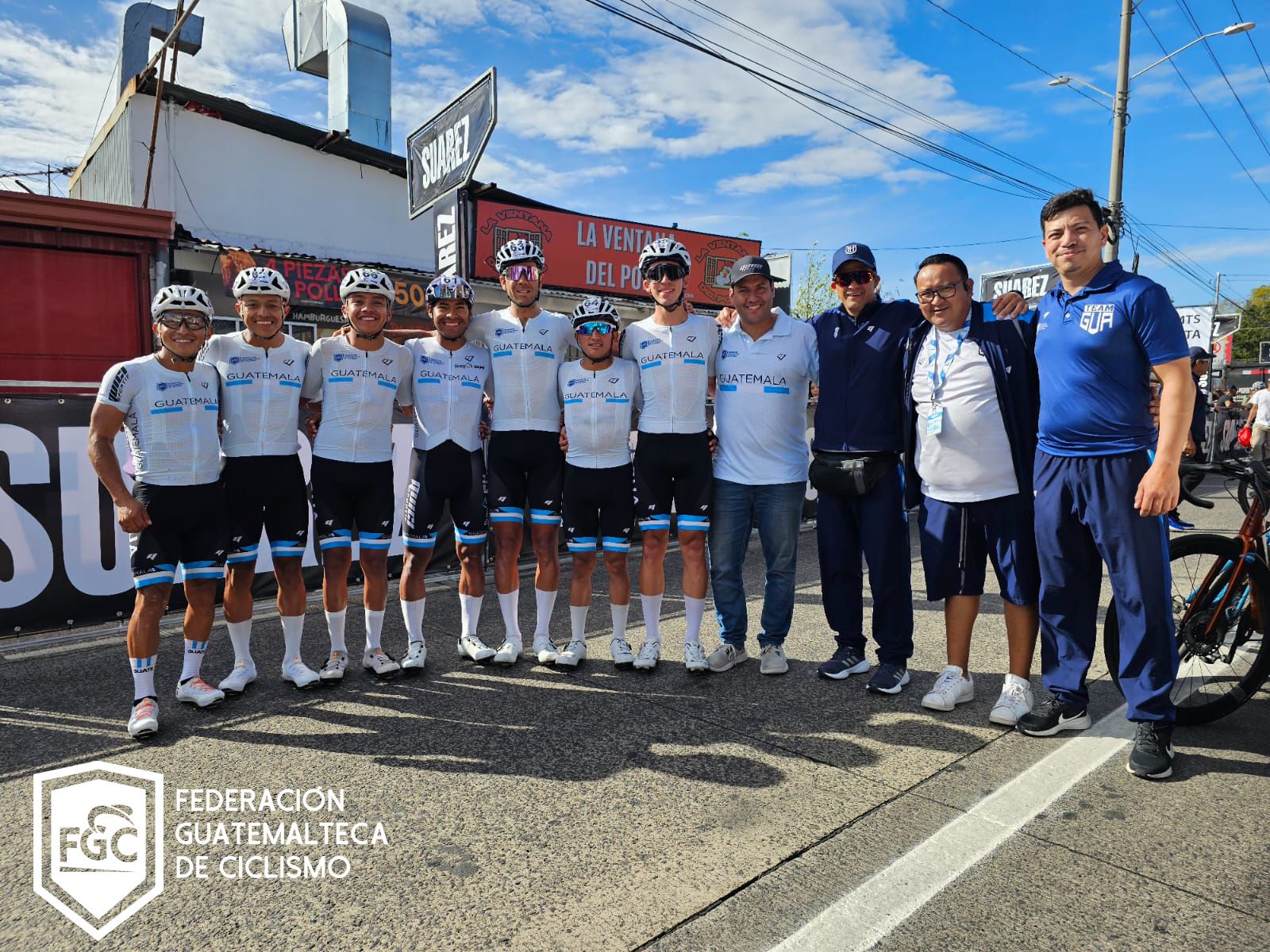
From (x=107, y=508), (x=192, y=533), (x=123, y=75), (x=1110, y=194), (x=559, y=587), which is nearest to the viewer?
(x=192, y=533)

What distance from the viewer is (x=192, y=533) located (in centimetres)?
427

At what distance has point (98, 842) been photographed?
114 inches

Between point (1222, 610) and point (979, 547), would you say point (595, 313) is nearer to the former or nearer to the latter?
point (979, 547)

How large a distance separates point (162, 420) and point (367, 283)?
1.34 meters

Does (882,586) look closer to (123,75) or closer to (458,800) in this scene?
(458,800)

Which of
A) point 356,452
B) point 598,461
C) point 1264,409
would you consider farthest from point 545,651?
point 1264,409

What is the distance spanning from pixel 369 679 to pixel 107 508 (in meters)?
2.45

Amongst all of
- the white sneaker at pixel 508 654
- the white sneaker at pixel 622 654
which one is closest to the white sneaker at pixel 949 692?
the white sneaker at pixel 622 654

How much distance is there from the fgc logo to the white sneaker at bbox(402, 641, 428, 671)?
148cm

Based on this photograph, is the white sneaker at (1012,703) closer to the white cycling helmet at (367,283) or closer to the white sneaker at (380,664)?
the white sneaker at (380,664)

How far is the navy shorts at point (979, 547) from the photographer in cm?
396

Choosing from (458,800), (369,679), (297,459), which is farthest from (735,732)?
(297,459)

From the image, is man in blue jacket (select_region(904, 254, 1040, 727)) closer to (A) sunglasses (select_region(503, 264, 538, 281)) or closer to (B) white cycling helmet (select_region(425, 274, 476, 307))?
(A) sunglasses (select_region(503, 264, 538, 281))

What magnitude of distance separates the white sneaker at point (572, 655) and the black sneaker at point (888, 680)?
1.66 m
